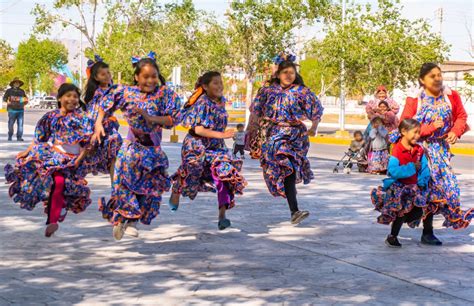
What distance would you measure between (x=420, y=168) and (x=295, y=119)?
2.04m

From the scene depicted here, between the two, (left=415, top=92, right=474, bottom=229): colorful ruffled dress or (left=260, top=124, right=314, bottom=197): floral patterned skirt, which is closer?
(left=415, top=92, right=474, bottom=229): colorful ruffled dress

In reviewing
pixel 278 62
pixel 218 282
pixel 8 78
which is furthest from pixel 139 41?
pixel 8 78

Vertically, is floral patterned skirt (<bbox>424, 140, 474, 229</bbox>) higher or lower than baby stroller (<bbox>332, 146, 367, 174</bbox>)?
higher

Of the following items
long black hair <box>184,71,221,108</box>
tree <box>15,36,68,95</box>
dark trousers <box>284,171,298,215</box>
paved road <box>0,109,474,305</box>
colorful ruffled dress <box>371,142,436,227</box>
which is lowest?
paved road <box>0,109,474,305</box>

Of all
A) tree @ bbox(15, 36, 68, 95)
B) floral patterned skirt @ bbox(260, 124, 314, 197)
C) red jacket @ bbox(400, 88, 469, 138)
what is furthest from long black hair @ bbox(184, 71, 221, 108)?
tree @ bbox(15, 36, 68, 95)

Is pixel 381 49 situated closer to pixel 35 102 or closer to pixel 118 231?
pixel 118 231

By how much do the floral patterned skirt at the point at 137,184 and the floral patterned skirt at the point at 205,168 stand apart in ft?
2.98

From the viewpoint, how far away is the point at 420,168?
26.8 feet

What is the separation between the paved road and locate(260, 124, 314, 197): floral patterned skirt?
486 mm

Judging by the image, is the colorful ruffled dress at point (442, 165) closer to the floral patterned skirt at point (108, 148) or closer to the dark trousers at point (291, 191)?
the dark trousers at point (291, 191)

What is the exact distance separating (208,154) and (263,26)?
30703mm

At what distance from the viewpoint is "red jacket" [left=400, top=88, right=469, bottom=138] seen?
331 inches

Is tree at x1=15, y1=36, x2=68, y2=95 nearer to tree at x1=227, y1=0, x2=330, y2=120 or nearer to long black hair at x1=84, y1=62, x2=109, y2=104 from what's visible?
tree at x1=227, y1=0, x2=330, y2=120

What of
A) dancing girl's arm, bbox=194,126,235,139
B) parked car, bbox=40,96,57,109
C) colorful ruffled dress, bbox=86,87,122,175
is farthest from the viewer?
parked car, bbox=40,96,57,109
